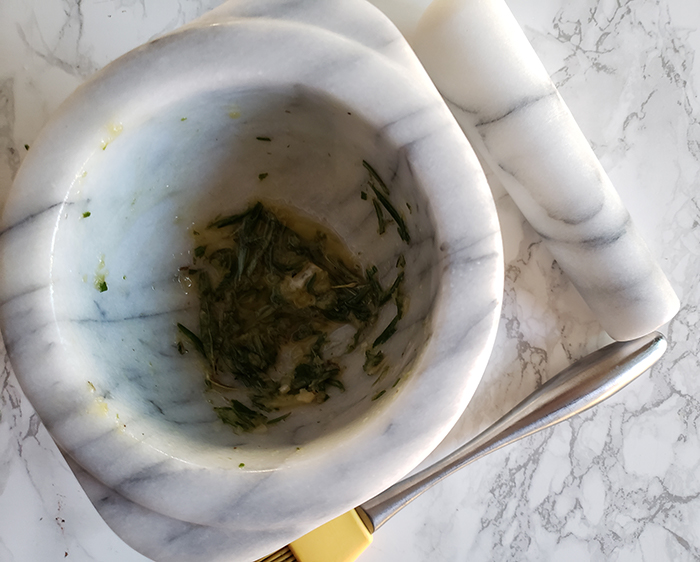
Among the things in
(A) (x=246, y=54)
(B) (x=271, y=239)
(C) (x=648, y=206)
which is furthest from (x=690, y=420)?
(A) (x=246, y=54)

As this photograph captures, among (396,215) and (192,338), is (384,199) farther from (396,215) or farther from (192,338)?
(192,338)

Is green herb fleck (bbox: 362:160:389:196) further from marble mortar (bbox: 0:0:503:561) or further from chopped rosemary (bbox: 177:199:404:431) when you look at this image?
chopped rosemary (bbox: 177:199:404:431)

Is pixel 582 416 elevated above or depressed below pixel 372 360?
below

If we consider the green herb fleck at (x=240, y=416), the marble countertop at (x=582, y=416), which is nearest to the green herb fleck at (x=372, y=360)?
the green herb fleck at (x=240, y=416)

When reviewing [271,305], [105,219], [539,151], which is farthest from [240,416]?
[539,151]

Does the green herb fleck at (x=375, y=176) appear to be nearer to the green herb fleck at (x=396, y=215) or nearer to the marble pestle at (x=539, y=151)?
the green herb fleck at (x=396, y=215)

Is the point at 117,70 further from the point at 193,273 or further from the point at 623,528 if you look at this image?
the point at 623,528

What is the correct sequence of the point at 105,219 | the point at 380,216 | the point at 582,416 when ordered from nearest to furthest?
the point at 105,219 < the point at 380,216 < the point at 582,416
